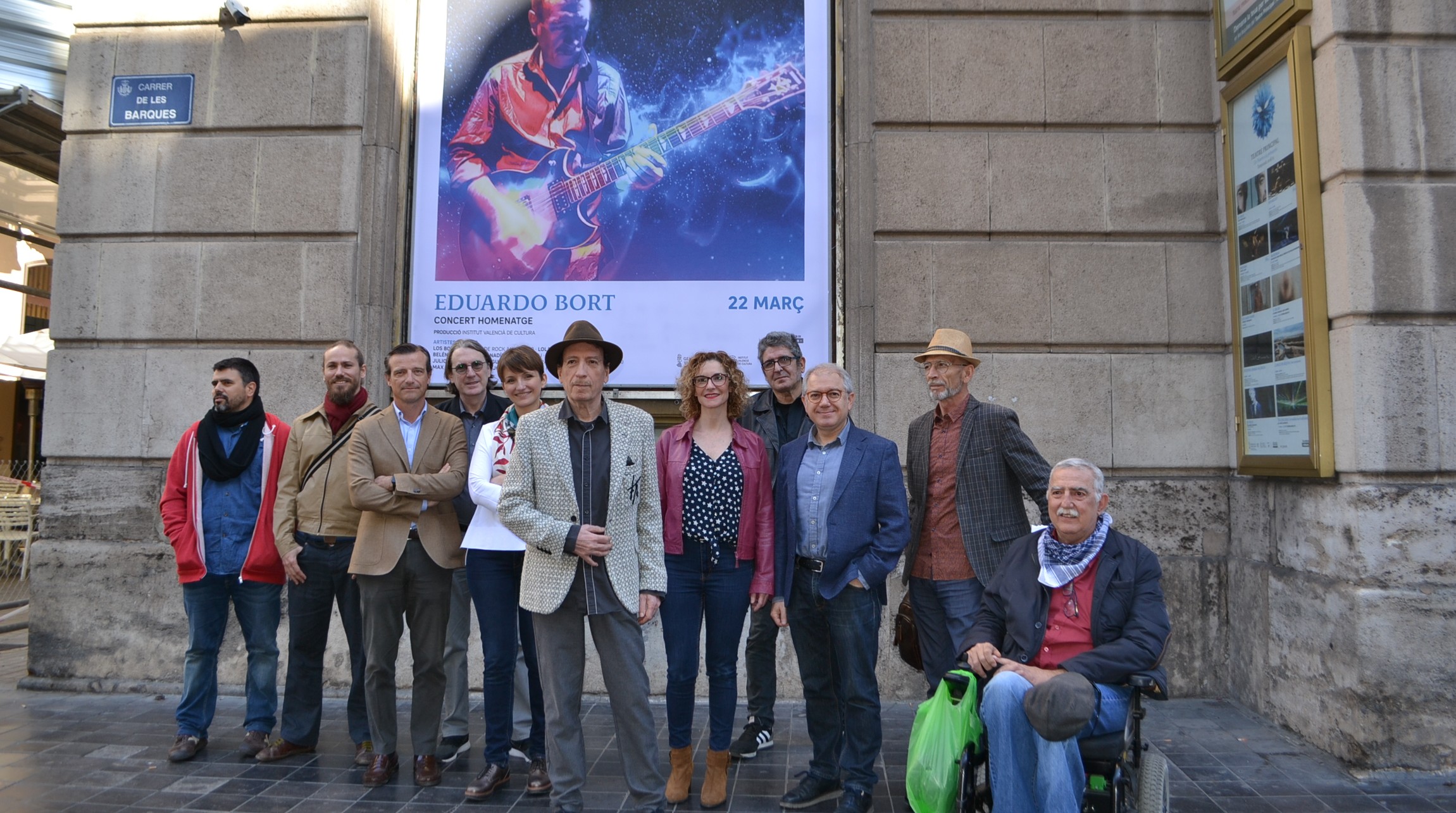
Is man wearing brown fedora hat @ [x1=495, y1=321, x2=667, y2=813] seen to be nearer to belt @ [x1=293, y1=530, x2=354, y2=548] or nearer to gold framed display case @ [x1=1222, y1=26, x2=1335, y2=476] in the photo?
belt @ [x1=293, y1=530, x2=354, y2=548]

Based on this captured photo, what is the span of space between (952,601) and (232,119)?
588 centimetres

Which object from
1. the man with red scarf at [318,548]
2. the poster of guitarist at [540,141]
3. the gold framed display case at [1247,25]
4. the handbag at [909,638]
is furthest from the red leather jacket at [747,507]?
the gold framed display case at [1247,25]

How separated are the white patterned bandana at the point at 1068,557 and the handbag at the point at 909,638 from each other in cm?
89

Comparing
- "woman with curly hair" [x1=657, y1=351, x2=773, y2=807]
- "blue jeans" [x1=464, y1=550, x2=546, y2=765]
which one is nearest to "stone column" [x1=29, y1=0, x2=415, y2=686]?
"blue jeans" [x1=464, y1=550, x2=546, y2=765]

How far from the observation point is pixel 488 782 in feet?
14.0

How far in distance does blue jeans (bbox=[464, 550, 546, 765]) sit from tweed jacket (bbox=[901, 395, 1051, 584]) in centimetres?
190

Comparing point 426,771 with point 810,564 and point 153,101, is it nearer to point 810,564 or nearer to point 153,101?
point 810,564

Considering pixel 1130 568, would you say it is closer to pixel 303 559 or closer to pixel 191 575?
pixel 303 559

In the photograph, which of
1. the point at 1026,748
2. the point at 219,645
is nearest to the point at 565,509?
the point at 1026,748

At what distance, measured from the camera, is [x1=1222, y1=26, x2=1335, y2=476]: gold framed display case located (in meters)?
5.00

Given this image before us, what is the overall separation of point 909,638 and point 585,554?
1.60 metres

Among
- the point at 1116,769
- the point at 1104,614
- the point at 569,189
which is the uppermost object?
the point at 569,189

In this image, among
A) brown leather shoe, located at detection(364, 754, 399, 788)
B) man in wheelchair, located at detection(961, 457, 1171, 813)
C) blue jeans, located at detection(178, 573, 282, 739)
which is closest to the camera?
man in wheelchair, located at detection(961, 457, 1171, 813)

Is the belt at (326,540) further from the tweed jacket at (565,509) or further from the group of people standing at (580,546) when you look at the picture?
the tweed jacket at (565,509)
